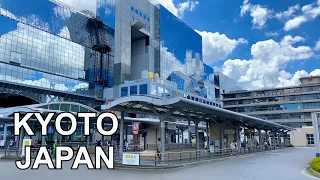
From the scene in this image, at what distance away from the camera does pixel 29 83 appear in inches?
1671

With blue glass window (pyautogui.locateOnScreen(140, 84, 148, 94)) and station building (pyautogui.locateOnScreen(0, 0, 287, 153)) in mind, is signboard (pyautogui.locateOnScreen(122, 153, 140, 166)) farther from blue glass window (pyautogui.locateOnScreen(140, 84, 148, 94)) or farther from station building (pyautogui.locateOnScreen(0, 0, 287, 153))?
blue glass window (pyautogui.locateOnScreen(140, 84, 148, 94))

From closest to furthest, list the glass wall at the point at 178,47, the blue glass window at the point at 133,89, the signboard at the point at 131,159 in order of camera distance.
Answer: the signboard at the point at 131,159
the blue glass window at the point at 133,89
the glass wall at the point at 178,47

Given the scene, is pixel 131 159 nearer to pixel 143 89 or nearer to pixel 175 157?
pixel 175 157

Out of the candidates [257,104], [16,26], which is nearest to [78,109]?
[16,26]

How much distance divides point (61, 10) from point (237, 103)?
205ft

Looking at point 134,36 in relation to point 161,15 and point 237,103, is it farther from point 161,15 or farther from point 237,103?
point 237,103

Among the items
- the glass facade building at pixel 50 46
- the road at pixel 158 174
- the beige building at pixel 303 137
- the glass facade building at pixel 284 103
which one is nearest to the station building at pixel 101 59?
the glass facade building at pixel 50 46

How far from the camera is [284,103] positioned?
79.2 metres

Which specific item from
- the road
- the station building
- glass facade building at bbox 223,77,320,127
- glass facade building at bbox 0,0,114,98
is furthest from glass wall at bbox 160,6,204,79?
the road

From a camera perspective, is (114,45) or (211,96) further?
(211,96)

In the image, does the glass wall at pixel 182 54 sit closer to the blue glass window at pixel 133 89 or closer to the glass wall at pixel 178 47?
the glass wall at pixel 178 47

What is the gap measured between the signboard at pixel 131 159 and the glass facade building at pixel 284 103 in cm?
7105

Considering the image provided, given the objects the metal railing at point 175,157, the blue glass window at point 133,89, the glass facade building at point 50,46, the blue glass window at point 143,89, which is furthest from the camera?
the blue glass window at point 133,89

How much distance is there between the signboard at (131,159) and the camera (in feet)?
52.2
